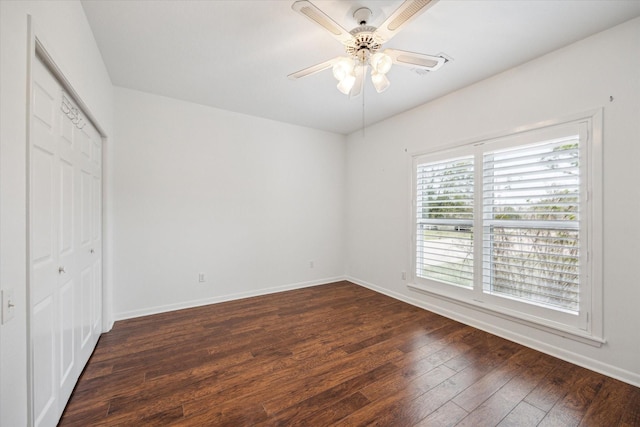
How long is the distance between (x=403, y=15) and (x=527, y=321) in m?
2.89

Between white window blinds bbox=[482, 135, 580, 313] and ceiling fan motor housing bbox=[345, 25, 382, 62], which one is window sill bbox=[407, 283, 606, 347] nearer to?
white window blinds bbox=[482, 135, 580, 313]

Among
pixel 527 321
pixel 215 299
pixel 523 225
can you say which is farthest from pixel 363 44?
pixel 215 299

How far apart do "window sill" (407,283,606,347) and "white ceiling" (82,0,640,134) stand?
8.28 ft

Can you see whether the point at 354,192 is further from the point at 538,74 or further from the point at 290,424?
the point at 290,424

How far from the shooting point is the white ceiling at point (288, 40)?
187 centimetres

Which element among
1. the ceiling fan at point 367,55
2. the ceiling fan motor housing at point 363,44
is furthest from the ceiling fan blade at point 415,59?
the ceiling fan motor housing at point 363,44

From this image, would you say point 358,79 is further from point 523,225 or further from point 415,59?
point 523,225

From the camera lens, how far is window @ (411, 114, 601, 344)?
2.18 meters

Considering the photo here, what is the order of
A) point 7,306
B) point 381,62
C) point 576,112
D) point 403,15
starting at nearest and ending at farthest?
point 7,306, point 403,15, point 381,62, point 576,112

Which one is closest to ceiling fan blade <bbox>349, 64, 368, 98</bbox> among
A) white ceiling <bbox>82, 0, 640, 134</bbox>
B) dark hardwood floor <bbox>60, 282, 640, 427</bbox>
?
white ceiling <bbox>82, 0, 640, 134</bbox>

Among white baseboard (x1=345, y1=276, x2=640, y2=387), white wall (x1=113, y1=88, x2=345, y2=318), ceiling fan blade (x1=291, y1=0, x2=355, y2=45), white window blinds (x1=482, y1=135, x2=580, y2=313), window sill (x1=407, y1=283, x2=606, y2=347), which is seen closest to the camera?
ceiling fan blade (x1=291, y1=0, x2=355, y2=45)

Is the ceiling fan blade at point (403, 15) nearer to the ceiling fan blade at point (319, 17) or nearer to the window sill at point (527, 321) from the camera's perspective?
the ceiling fan blade at point (319, 17)

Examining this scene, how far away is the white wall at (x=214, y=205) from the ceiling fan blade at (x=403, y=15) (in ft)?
8.94

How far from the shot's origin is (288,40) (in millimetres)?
2219
